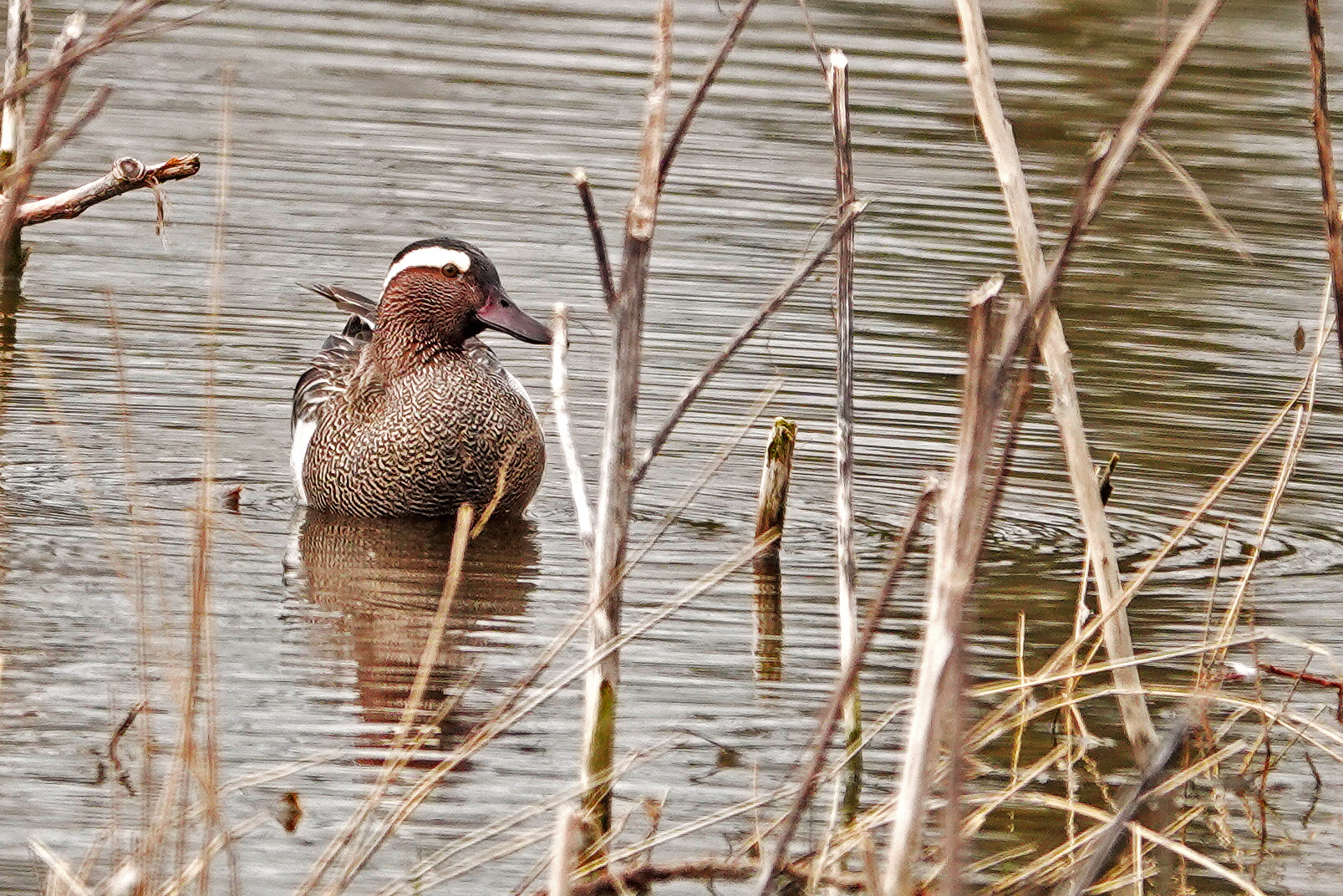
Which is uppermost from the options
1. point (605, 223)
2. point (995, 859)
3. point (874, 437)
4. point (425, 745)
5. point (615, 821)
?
point (605, 223)

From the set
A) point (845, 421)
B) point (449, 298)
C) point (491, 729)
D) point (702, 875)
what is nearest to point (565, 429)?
point (491, 729)

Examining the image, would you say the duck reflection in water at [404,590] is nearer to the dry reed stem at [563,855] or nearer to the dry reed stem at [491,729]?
the dry reed stem at [491,729]

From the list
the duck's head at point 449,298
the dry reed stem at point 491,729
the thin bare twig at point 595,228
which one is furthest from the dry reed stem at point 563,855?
the duck's head at point 449,298

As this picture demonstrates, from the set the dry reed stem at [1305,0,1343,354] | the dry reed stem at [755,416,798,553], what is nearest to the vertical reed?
the dry reed stem at [755,416,798,553]

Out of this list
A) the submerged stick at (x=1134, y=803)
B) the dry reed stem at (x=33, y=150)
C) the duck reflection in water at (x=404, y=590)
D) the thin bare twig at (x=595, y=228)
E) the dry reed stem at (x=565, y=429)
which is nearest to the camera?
the dry reed stem at (x=33, y=150)

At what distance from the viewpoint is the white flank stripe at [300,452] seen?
912cm

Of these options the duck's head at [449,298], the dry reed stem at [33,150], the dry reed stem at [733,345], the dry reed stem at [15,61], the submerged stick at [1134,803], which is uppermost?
the dry reed stem at [15,61]

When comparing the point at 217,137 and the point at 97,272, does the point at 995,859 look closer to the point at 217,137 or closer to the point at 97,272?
the point at 97,272

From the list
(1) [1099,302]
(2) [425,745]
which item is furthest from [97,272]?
(2) [425,745]

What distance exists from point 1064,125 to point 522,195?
413 cm

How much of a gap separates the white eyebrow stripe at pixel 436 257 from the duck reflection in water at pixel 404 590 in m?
1.01

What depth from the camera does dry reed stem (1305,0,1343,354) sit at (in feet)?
13.8

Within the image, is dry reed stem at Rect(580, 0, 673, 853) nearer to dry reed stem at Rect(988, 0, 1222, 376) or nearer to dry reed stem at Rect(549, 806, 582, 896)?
dry reed stem at Rect(549, 806, 582, 896)

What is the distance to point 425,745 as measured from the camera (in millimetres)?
6312
